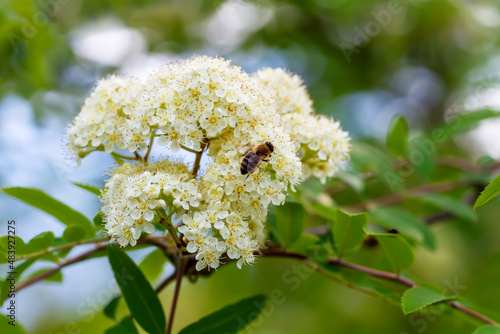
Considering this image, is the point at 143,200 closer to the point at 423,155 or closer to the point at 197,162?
the point at 197,162

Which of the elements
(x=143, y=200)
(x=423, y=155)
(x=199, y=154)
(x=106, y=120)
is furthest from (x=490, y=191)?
(x=423, y=155)

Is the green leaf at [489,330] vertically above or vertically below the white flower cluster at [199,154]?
below

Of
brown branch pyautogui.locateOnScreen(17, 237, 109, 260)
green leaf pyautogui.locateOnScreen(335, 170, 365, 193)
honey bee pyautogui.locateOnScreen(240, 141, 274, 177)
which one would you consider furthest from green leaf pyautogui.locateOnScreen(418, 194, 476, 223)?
brown branch pyautogui.locateOnScreen(17, 237, 109, 260)

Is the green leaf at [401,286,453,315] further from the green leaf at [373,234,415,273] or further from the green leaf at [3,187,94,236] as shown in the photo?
the green leaf at [3,187,94,236]

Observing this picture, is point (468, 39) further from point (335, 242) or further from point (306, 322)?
point (335, 242)

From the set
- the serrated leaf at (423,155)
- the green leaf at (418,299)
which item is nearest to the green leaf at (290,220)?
the green leaf at (418,299)

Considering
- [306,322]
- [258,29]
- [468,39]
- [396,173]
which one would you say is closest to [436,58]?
[468,39]

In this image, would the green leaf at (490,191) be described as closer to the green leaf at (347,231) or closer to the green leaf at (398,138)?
the green leaf at (347,231)
